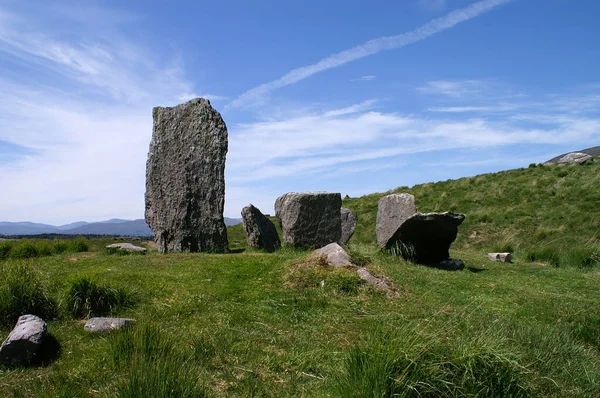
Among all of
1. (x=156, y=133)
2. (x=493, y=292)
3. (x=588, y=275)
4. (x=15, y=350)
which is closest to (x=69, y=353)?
(x=15, y=350)

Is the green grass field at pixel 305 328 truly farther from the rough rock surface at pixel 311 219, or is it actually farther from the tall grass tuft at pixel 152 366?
the rough rock surface at pixel 311 219

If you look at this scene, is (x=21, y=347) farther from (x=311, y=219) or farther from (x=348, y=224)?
(x=348, y=224)

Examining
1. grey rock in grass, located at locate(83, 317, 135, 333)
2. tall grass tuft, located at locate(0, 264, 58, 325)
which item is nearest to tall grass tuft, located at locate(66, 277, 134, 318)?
tall grass tuft, located at locate(0, 264, 58, 325)

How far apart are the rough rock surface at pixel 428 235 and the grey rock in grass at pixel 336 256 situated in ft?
7.66

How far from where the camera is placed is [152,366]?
424cm

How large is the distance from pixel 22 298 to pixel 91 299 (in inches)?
34.7

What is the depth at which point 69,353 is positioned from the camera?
558 cm

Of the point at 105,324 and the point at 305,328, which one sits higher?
the point at 105,324

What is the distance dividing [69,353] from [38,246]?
9.84 m

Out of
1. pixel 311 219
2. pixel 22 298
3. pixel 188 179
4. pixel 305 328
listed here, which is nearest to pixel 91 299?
pixel 22 298

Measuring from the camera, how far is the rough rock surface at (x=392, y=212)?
12828 mm

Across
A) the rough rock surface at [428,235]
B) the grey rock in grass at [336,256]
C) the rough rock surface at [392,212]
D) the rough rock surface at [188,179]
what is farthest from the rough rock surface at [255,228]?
the grey rock in grass at [336,256]

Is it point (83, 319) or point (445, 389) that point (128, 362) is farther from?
point (445, 389)

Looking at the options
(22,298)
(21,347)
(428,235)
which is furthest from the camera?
(428,235)
